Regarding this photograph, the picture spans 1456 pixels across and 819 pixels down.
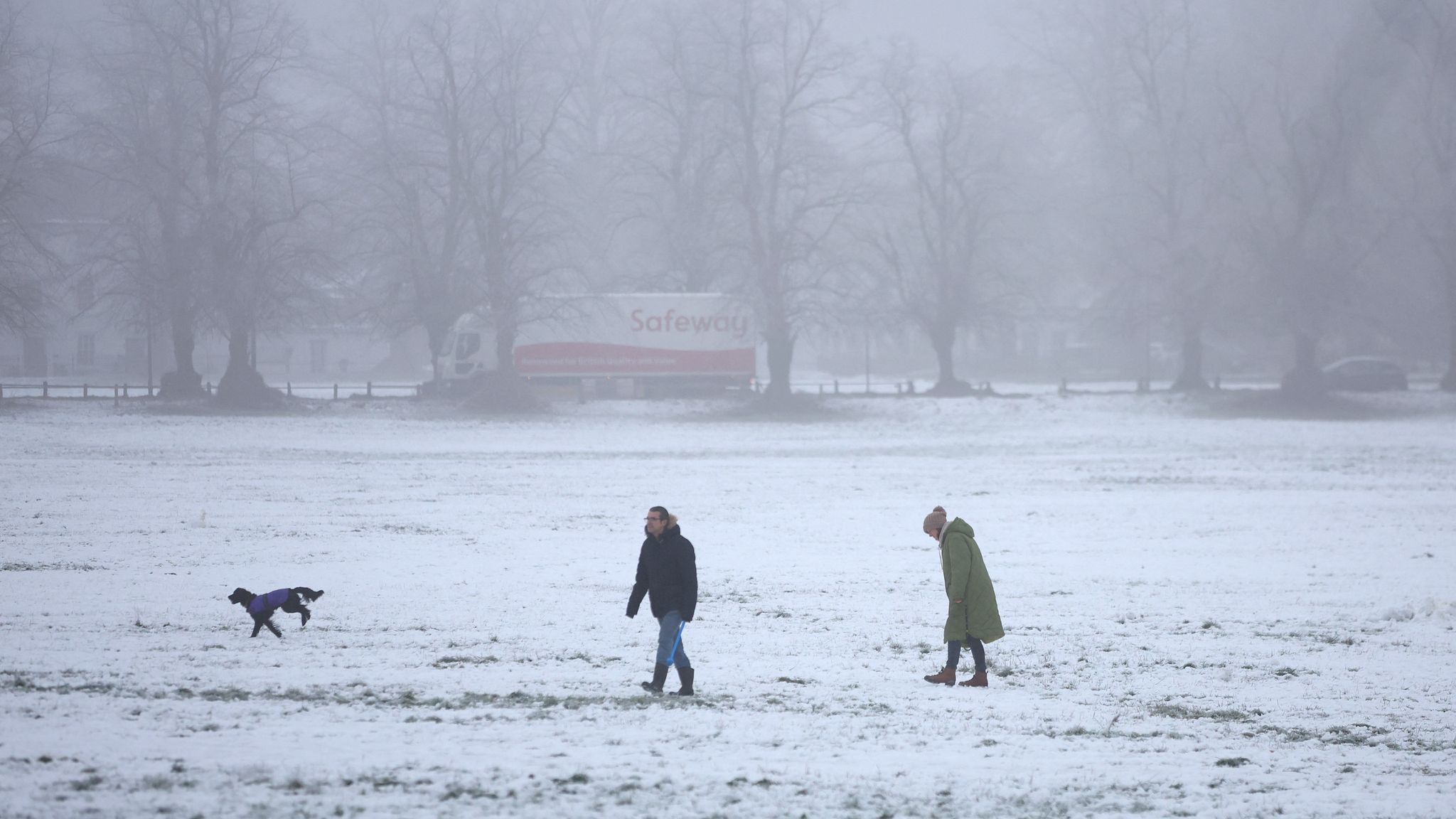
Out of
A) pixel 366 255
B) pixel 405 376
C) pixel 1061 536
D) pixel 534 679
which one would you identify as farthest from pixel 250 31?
pixel 534 679

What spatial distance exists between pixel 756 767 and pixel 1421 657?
8212 millimetres

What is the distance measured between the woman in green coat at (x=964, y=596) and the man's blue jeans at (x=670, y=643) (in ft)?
7.71

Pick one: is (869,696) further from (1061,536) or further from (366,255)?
(366,255)

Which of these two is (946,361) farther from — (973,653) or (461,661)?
(461,661)

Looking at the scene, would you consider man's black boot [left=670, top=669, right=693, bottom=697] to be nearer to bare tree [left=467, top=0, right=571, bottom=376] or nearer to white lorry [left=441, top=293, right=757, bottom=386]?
bare tree [left=467, top=0, right=571, bottom=376]

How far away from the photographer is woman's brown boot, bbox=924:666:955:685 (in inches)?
454

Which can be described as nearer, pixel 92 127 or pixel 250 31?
pixel 92 127

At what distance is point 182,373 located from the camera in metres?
50.3

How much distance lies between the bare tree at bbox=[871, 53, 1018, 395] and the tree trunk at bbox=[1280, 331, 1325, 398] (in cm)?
1319

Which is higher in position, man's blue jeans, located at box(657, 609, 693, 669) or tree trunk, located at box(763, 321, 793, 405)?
tree trunk, located at box(763, 321, 793, 405)

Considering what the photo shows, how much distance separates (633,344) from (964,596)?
47672mm

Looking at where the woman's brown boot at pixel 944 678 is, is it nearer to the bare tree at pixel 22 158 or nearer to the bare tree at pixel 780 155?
the bare tree at pixel 22 158

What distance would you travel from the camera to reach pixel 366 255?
55844 mm

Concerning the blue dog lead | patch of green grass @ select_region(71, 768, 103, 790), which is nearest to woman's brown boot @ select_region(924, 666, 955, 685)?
the blue dog lead
